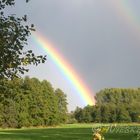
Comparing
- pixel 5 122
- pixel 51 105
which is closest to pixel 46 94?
pixel 51 105

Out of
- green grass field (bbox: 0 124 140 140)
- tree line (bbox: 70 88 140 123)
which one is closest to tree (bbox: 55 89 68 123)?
tree line (bbox: 70 88 140 123)

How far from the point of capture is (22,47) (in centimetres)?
978

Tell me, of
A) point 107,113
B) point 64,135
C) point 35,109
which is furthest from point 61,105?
point 64,135

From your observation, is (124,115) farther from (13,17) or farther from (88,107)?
(13,17)

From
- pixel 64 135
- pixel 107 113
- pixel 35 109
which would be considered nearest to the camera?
pixel 64 135

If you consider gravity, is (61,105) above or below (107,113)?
above

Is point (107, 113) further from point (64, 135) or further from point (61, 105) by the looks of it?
point (64, 135)

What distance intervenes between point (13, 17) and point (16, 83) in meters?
1.61

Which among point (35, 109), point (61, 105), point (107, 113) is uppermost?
point (61, 105)

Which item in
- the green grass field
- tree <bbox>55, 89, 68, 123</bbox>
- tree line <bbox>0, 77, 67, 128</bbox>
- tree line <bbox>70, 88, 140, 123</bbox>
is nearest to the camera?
the green grass field

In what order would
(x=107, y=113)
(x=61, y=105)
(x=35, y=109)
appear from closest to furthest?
1. (x=35, y=109)
2. (x=107, y=113)
3. (x=61, y=105)

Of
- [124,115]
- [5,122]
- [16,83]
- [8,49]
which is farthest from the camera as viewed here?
[124,115]

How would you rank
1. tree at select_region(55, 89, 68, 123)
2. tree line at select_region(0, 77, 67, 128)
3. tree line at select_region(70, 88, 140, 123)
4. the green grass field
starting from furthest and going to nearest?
tree line at select_region(70, 88, 140, 123), tree at select_region(55, 89, 68, 123), tree line at select_region(0, 77, 67, 128), the green grass field

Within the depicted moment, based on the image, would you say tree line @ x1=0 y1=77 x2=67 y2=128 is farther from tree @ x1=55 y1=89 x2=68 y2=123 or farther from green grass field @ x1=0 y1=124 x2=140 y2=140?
green grass field @ x1=0 y1=124 x2=140 y2=140
